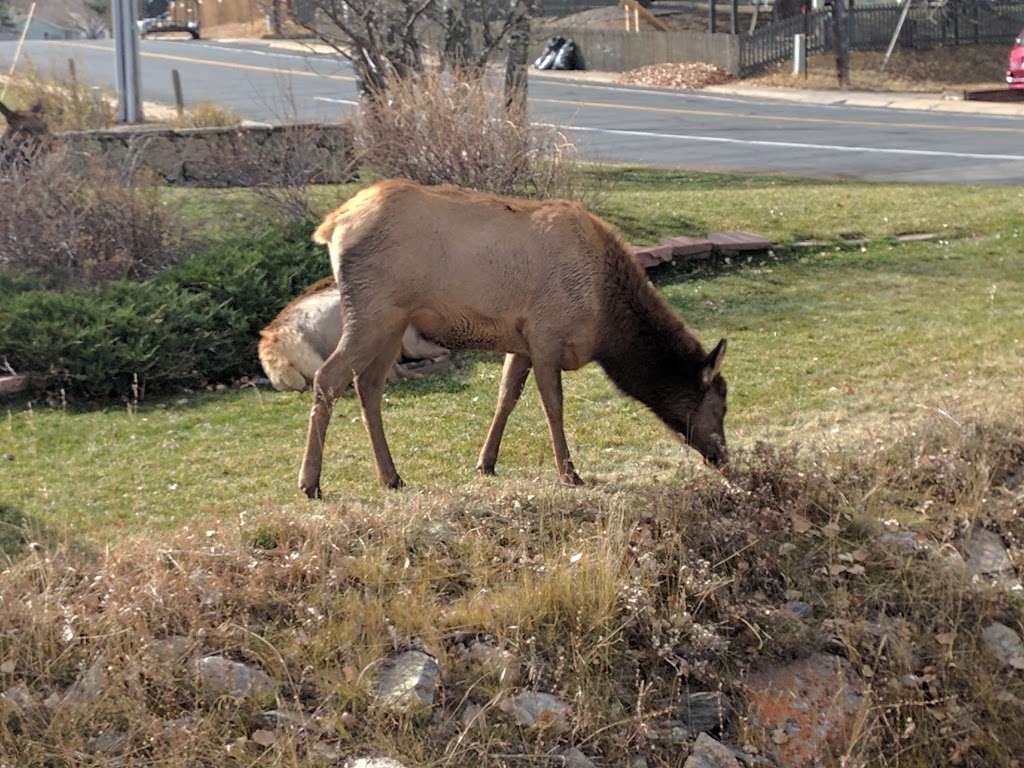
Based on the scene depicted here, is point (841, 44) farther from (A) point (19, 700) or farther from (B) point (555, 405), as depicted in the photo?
(A) point (19, 700)

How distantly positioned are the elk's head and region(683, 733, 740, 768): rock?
1945 millimetres

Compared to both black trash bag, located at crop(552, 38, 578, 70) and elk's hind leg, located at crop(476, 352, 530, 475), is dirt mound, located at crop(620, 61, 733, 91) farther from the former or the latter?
elk's hind leg, located at crop(476, 352, 530, 475)

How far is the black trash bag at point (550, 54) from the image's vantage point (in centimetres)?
4272

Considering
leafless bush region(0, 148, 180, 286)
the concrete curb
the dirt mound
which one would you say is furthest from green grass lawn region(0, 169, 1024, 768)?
the dirt mound

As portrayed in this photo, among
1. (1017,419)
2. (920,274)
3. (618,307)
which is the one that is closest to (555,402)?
(618,307)

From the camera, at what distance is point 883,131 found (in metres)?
26.8

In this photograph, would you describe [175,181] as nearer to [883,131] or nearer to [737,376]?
[737,376]

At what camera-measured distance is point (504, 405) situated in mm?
8438

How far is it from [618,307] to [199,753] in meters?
3.50

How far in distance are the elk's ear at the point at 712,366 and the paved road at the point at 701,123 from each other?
7780 mm

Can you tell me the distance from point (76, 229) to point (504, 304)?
216 inches

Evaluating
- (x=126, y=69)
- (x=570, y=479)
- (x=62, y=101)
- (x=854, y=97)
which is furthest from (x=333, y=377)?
(x=854, y=97)

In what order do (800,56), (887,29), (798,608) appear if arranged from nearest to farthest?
(798,608) < (800,56) < (887,29)

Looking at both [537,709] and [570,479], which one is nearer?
[537,709]
